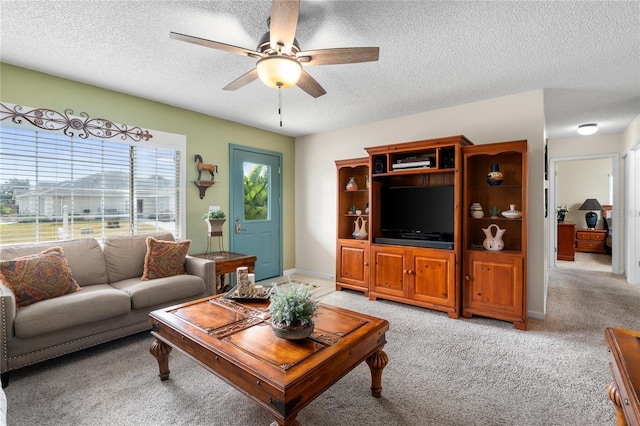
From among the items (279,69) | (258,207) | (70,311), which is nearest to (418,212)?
(258,207)

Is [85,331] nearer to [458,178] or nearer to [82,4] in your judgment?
[82,4]

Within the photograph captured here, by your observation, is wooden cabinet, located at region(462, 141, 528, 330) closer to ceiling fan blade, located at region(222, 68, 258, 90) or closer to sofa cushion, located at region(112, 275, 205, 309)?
ceiling fan blade, located at region(222, 68, 258, 90)

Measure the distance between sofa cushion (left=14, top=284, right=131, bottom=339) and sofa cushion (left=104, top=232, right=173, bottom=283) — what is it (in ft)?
1.36

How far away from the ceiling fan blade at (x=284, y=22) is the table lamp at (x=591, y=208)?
28.3 feet

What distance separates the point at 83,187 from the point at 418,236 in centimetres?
386

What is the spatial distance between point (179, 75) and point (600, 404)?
13.7 feet

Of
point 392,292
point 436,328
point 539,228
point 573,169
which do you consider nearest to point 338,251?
point 392,292

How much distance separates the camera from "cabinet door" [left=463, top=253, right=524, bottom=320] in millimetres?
3154

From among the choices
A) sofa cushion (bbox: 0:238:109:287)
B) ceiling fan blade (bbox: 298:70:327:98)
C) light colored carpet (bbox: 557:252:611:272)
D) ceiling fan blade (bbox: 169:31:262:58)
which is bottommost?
light colored carpet (bbox: 557:252:611:272)

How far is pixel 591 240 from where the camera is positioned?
746 centimetres

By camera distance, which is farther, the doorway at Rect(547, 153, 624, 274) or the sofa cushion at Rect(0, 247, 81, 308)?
the doorway at Rect(547, 153, 624, 274)

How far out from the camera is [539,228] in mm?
3412

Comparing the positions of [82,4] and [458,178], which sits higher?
[82,4]

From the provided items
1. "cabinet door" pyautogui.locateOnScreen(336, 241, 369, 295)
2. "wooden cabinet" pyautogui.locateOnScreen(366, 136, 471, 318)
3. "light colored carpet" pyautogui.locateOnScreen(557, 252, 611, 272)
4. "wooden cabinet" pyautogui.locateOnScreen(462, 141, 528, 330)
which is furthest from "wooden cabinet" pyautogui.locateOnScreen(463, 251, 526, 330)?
"light colored carpet" pyautogui.locateOnScreen(557, 252, 611, 272)
